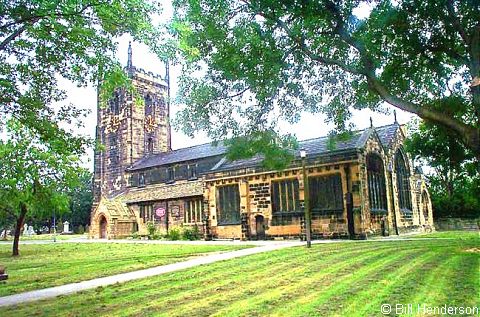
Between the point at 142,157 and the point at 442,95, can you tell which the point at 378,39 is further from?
the point at 142,157

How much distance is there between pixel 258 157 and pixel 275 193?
360 cm

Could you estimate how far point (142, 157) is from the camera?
53719 mm

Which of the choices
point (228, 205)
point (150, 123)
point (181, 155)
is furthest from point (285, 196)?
point (150, 123)

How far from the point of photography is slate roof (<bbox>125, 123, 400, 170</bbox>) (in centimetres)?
→ 2792

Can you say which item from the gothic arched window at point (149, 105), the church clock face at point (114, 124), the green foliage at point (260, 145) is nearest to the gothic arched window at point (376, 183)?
the green foliage at point (260, 145)

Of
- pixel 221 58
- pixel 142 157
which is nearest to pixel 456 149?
pixel 221 58

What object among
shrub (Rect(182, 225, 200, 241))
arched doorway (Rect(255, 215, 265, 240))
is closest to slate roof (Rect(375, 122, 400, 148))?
arched doorway (Rect(255, 215, 265, 240))

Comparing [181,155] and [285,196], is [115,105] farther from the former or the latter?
→ [285,196]

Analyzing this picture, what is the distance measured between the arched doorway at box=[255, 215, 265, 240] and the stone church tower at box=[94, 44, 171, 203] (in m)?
25.3

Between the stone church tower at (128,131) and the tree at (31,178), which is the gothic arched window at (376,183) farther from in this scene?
the stone church tower at (128,131)

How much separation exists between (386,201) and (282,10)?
70.0 ft

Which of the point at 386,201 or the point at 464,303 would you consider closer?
the point at 464,303

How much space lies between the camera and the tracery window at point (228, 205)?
106ft

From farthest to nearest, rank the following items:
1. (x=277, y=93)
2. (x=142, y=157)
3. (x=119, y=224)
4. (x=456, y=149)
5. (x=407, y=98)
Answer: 1. (x=142, y=157)
2. (x=119, y=224)
3. (x=456, y=149)
4. (x=407, y=98)
5. (x=277, y=93)
